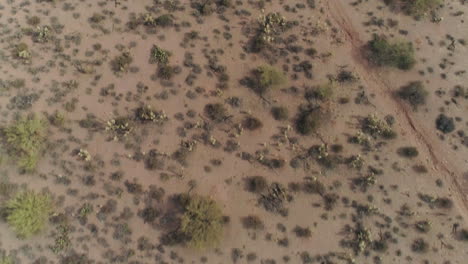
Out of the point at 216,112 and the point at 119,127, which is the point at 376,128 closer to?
the point at 216,112

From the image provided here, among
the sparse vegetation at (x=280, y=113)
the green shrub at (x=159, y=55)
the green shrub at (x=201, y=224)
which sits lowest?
the green shrub at (x=201, y=224)

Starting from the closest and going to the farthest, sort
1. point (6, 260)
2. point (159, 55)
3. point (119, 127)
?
point (6, 260)
point (119, 127)
point (159, 55)

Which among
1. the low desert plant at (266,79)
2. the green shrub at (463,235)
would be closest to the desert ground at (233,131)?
the low desert plant at (266,79)

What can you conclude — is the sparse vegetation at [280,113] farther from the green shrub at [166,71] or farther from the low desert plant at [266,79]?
Result: the green shrub at [166,71]

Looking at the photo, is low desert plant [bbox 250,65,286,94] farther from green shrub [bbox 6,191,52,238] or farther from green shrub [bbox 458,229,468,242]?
green shrub [bbox 6,191,52,238]

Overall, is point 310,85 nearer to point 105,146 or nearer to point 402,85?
point 402,85

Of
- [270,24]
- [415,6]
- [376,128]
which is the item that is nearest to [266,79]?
[270,24]
